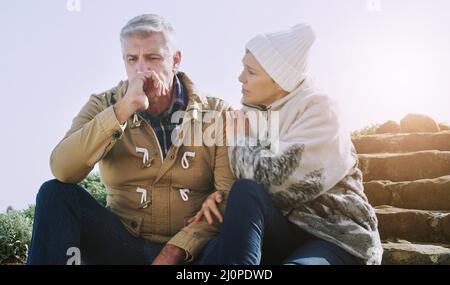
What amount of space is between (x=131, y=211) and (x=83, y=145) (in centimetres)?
44

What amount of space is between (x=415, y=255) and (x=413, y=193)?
1.77 meters

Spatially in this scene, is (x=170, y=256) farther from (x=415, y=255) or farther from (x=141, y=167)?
(x=415, y=255)

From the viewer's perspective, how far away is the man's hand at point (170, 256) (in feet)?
7.45

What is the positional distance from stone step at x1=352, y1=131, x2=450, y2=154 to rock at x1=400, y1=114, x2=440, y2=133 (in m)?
1.31

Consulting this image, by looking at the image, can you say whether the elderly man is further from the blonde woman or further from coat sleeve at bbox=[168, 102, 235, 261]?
the blonde woman

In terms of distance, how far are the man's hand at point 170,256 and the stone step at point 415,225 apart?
126 inches

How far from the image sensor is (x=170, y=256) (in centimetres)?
228

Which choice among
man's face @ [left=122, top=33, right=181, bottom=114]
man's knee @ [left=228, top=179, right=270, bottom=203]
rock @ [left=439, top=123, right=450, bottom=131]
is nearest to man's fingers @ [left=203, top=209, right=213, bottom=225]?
man's knee @ [left=228, top=179, right=270, bottom=203]

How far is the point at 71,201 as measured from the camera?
7.33 ft

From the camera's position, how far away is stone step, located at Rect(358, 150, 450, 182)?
6.23 meters

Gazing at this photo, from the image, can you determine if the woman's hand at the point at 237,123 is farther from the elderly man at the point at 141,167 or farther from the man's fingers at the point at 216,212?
the man's fingers at the point at 216,212
